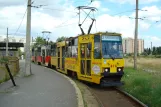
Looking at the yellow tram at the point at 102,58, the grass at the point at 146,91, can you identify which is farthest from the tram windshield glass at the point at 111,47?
the grass at the point at 146,91

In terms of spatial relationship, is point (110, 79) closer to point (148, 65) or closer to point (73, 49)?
point (73, 49)

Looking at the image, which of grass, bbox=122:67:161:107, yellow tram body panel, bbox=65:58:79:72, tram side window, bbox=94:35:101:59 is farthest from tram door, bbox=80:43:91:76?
grass, bbox=122:67:161:107

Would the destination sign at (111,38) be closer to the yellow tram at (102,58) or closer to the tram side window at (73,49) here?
the yellow tram at (102,58)

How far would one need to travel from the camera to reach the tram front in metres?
17.7

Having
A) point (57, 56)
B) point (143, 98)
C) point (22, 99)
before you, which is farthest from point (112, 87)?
point (57, 56)

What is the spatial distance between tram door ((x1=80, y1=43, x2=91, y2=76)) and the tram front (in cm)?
90

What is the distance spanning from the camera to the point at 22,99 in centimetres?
1248

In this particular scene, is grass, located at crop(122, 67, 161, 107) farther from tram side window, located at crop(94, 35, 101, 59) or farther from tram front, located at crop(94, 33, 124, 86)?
tram side window, located at crop(94, 35, 101, 59)

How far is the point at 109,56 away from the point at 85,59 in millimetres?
2037

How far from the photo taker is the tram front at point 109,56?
58.2 ft

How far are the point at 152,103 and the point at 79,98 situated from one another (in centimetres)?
287

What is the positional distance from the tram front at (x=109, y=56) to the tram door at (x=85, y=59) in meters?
0.90

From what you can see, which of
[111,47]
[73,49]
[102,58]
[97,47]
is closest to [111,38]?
[111,47]

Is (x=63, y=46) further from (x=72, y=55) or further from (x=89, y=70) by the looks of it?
(x=89, y=70)
